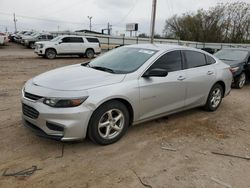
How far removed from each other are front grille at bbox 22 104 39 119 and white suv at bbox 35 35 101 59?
A: 15.0 meters

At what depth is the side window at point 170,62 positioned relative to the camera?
455 cm

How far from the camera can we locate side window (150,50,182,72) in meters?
4.55

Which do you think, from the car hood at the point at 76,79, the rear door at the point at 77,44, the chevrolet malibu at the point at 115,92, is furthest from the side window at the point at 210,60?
the rear door at the point at 77,44

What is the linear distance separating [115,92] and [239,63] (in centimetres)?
711

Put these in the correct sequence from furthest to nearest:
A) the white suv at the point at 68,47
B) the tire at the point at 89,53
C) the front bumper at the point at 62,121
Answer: the tire at the point at 89,53, the white suv at the point at 68,47, the front bumper at the point at 62,121

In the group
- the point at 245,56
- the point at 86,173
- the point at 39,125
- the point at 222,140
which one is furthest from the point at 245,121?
the point at 245,56

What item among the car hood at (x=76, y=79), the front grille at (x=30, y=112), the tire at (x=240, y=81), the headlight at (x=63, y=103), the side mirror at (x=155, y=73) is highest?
the side mirror at (x=155, y=73)

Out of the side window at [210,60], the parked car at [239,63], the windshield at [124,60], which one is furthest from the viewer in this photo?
the parked car at [239,63]

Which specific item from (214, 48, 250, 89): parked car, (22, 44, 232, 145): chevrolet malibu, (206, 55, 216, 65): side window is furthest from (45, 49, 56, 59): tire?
(206, 55, 216, 65): side window

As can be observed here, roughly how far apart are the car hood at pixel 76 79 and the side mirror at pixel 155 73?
0.45 m

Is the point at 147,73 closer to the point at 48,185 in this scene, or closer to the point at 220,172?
the point at 220,172

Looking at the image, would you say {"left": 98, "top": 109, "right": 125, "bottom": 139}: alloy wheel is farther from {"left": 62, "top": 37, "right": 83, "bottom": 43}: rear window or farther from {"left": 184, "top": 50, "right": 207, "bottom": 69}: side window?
{"left": 62, "top": 37, "right": 83, "bottom": 43}: rear window

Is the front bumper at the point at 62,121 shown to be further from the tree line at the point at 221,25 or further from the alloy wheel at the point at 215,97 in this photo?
the tree line at the point at 221,25

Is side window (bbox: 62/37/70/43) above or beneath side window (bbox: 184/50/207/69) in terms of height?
above
